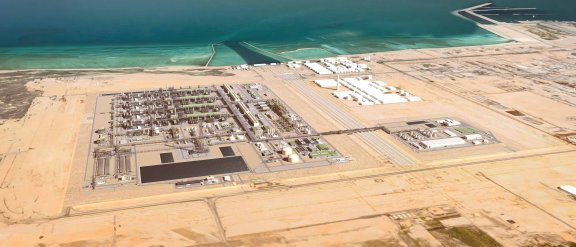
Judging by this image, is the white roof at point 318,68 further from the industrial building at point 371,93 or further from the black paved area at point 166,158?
the black paved area at point 166,158

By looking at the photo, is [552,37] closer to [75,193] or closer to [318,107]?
[318,107]

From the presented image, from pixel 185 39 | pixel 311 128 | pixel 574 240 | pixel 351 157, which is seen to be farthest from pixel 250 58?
pixel 574 240

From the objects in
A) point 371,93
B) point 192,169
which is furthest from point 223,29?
point 192,169

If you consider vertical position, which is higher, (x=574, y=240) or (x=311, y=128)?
(x=311, y=128)

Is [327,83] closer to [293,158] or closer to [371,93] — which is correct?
[371,93]

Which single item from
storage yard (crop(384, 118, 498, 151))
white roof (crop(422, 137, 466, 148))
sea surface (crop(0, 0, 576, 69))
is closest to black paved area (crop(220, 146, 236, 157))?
storage yard (crop(384, 118, 498, 151))

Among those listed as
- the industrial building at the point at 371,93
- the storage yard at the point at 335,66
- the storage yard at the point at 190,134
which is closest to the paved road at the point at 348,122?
the industrial building at the point at 371,93
